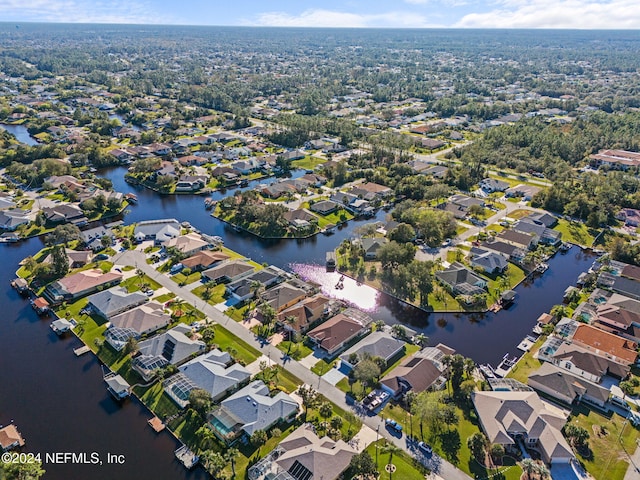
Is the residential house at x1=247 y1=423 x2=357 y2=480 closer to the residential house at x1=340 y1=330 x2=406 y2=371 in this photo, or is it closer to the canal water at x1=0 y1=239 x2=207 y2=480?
the canal water at x1=0 y1=239 x2=207 y2=480

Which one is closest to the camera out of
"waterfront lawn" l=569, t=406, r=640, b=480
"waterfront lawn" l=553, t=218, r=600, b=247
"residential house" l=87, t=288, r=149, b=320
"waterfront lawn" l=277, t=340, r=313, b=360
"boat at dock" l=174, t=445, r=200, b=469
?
"waterfront lawn" l=569, t=406, r=640, b=480

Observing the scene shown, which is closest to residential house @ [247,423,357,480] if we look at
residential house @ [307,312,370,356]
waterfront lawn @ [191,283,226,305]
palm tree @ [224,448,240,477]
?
palm tree @ [224,448,240,477]

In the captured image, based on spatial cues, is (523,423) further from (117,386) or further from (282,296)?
(117,386)

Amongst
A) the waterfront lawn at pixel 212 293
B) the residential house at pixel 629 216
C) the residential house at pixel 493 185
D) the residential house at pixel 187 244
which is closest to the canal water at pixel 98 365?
the residential house at pixel 187 244

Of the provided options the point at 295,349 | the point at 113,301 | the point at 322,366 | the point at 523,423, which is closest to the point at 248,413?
the point at 322,366

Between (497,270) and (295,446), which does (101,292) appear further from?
(497,270)

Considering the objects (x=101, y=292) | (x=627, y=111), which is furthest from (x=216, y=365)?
(x=627, y=111)
